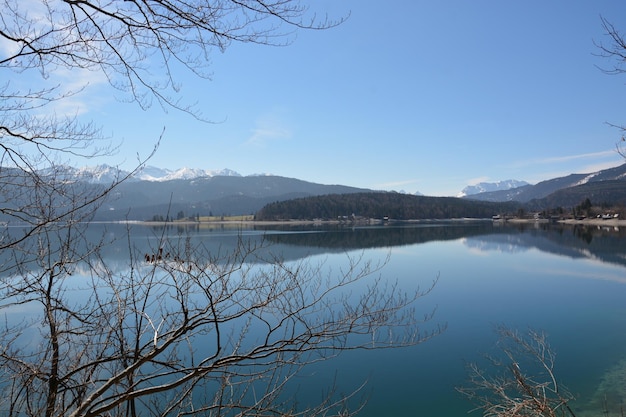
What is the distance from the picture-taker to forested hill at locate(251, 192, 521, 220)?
13188 cm

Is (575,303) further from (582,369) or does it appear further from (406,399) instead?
(406,399)

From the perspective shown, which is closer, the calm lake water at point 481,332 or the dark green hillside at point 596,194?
the calm lake water at point 481,332

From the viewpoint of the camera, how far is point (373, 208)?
137500mm

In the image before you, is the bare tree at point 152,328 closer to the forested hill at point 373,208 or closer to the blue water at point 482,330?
the blue water at point 482,330

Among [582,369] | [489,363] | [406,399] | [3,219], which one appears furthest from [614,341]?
[3,219]

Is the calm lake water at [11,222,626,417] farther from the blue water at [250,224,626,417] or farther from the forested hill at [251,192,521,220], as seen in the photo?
the forested hill at [251,192,521,220]

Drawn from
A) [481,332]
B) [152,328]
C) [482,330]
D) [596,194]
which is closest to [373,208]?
[596,194]

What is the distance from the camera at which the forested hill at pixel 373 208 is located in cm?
13188

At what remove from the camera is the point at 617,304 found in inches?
733

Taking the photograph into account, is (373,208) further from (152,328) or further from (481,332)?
(152,328)

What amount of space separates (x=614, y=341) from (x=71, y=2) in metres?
16.5

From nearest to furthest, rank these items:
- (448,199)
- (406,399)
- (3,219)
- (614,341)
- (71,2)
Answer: (71,2) < (3,219) < (406,399) < (614,341) < (448,199)

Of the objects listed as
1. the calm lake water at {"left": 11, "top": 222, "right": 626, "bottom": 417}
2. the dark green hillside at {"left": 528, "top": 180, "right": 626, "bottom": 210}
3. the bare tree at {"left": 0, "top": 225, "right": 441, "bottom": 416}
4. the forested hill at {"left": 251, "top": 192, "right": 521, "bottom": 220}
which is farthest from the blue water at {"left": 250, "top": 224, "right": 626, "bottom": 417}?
the dark green hillside at {"left": 528, "top": 180, "right": 626, "bottom": 210}

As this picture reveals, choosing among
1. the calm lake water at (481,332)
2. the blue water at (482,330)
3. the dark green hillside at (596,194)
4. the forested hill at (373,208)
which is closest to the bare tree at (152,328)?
the calm lake water at (481,332)
